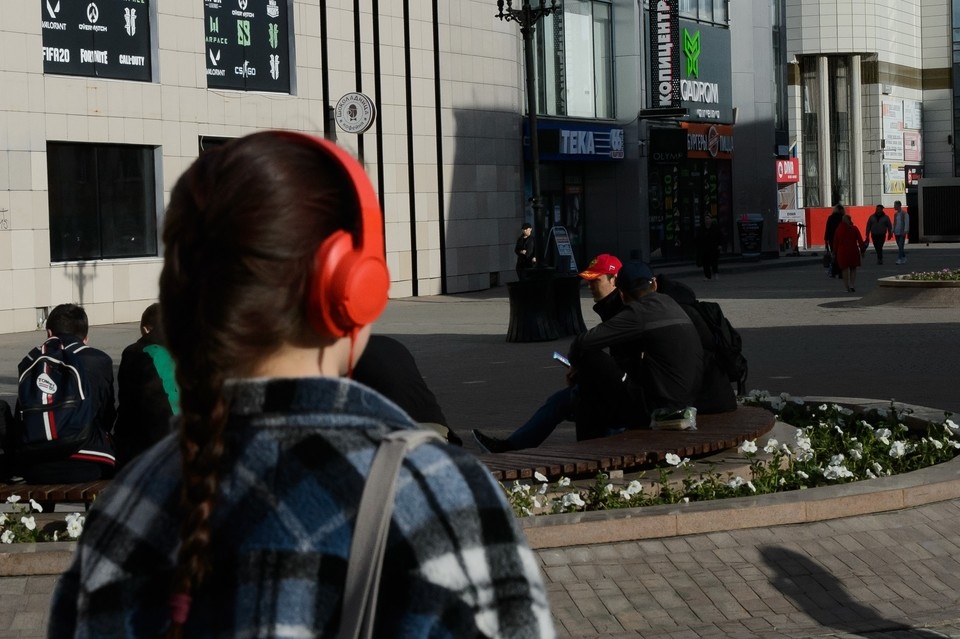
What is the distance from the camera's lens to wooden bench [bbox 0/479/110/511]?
23.0 ft

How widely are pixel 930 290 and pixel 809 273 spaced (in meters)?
14.8

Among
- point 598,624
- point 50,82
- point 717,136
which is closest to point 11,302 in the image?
point 50,82

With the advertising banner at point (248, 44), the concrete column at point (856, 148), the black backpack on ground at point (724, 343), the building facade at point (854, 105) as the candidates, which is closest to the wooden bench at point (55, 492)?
the black backpack on ground at point (724, 343)

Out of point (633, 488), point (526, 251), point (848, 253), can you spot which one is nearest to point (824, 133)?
point (848, 253)

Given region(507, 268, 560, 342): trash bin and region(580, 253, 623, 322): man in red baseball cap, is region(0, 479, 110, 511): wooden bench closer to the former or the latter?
region(580, 253, 623, 322): man in red baseball cap

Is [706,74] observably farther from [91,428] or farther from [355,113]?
[91,428]

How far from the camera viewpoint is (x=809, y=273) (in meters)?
38.1

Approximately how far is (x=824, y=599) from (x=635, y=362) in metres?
2.86

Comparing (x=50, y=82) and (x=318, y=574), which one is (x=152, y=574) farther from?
(x=50, y=82)

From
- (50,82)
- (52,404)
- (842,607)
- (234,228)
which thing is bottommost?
(842,607)

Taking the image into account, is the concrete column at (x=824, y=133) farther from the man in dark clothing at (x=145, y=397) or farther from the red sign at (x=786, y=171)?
the man in dark clothing at (x=145, y=397)

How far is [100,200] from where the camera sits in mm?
25203

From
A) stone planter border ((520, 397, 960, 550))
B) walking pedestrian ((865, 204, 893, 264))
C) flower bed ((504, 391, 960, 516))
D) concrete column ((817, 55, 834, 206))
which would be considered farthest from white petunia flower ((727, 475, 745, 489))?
concrete column ((817, 55, 834, 206))

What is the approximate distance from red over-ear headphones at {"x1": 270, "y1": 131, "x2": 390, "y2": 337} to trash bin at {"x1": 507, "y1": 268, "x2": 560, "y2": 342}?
60.1 ft
